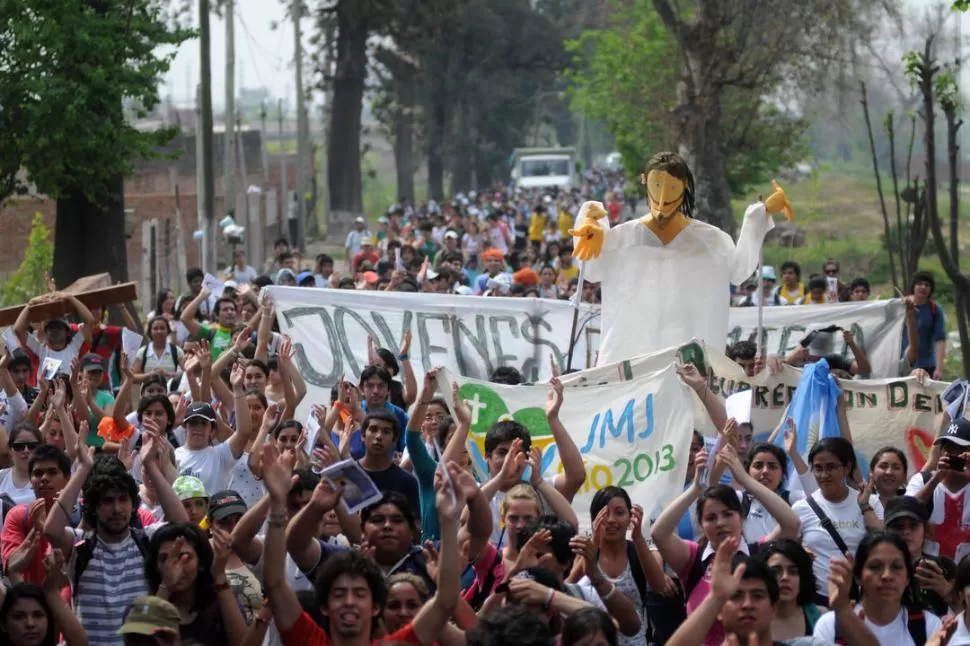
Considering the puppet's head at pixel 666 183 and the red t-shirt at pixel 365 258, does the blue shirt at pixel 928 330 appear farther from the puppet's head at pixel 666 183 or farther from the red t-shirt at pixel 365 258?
the red t-shirt at pixel 365 258

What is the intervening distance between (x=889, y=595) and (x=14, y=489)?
4.17 meters

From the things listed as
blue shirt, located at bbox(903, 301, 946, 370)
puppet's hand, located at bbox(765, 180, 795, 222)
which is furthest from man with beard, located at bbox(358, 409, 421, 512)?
blue shirt, located at bbox(903, 301, 946, 370)

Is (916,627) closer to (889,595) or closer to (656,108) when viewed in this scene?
(889,595)

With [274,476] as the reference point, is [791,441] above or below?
below

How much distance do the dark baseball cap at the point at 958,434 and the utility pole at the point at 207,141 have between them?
16795mm

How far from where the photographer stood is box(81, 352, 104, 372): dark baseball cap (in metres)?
11.1

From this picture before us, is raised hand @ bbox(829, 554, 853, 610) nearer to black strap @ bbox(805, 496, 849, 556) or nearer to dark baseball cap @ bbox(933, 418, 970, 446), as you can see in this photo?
black strap @ bbox(805, 496, 849, 556)

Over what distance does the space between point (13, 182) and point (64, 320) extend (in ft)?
22.2

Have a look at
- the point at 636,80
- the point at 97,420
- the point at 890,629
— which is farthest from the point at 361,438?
the point at 636,80

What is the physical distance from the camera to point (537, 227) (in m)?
32.0

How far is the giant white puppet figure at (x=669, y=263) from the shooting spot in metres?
11.4

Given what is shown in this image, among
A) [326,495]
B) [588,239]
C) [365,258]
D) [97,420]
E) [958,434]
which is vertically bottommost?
[365,258]

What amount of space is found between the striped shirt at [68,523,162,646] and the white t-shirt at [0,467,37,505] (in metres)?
1.46

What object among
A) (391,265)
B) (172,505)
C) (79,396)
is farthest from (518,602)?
(391,265)
